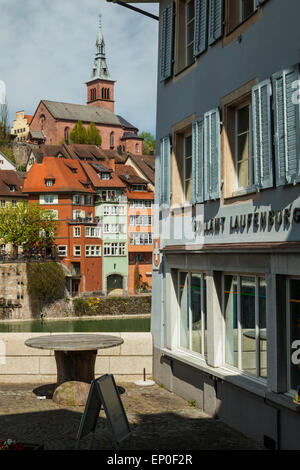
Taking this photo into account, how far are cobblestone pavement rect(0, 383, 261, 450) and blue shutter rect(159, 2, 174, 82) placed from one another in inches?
223

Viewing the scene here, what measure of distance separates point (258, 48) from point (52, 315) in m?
49.2

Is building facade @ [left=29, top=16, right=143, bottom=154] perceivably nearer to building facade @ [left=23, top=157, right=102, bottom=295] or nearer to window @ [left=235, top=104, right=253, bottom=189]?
building facade @ [left=23, top=157, right=102, bottom=295]

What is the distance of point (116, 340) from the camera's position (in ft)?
33.3

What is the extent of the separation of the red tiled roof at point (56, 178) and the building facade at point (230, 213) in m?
52.5

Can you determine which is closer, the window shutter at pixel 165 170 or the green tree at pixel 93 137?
the window shutter at pixel 165 170

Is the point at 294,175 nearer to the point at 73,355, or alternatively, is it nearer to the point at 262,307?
the point at 262,307

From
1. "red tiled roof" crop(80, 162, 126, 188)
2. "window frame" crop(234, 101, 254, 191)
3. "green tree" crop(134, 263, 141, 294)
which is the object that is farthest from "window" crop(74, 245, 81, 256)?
"window frame" crop(234, 101, 254, 191)

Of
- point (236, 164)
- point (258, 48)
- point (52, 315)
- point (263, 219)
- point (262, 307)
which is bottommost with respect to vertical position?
point (52, 315)

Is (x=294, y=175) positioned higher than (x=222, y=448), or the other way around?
(x=294, y=175)

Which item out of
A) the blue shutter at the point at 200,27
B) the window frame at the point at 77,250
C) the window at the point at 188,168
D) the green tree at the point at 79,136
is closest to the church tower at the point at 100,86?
the green tree at the point at 79,136

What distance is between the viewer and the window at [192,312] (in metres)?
10.1

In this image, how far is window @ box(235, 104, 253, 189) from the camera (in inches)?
352

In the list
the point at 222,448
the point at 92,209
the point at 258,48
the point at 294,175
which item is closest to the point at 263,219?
the point at 294,175

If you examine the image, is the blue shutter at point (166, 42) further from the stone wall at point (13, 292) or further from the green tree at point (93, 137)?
the green tree at point (93, 137)
